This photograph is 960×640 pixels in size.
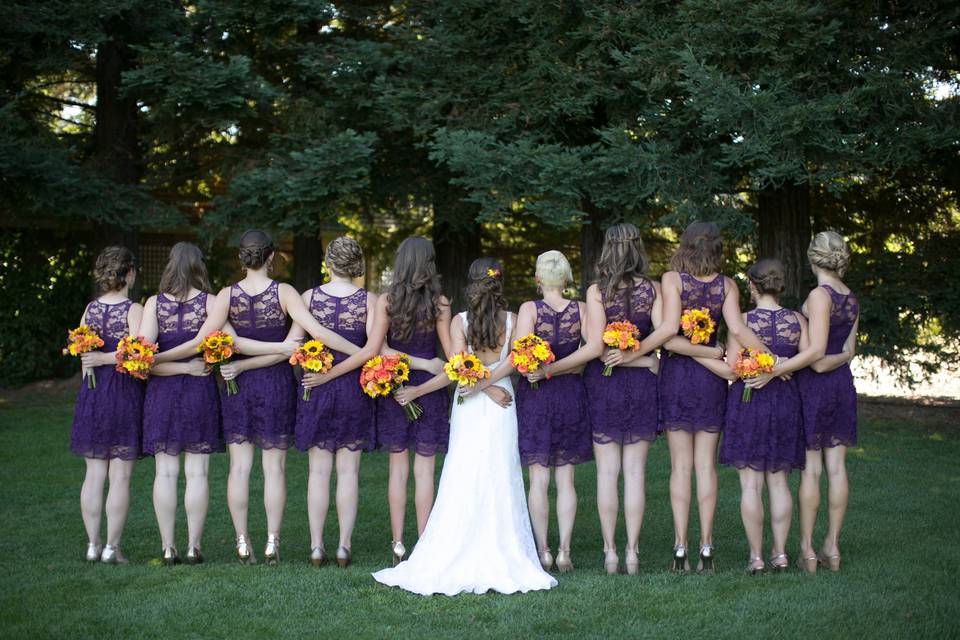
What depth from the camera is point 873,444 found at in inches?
447

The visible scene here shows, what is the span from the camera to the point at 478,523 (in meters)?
5.88

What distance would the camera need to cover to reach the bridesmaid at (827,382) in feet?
19.7

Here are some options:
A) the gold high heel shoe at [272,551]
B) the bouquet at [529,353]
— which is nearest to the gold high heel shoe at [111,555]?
the gold high heel shoe at [272,551]

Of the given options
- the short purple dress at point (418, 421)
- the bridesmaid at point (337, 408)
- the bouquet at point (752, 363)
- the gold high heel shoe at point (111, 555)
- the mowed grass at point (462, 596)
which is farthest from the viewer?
the gold high heel shoe at point (111, 555)

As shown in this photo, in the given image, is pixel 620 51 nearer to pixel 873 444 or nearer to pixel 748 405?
pixel 873 444

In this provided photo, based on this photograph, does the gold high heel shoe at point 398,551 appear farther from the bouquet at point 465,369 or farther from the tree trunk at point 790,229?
the tree trunk at point 790,229

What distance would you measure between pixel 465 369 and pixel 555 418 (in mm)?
698

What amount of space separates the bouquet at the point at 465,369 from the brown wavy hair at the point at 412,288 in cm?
40

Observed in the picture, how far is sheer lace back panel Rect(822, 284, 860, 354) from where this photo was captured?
605 centimetres

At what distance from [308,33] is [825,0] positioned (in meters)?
6.95

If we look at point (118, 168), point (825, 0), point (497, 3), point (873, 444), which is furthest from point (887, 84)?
point (118, 168)

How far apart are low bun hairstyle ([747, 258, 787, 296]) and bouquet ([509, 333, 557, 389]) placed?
4.40ft

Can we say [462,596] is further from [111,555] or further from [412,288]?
[111,555]

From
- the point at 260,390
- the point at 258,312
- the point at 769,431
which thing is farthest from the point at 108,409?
the point at 769,431
